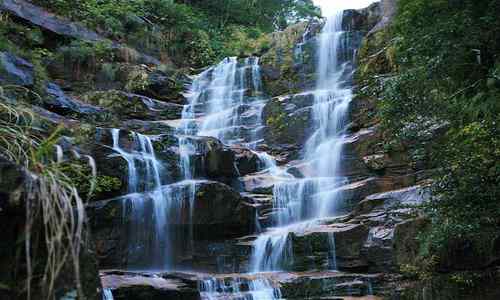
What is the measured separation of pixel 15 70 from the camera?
38.4ft

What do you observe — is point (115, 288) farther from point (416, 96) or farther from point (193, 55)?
point (193, 55)

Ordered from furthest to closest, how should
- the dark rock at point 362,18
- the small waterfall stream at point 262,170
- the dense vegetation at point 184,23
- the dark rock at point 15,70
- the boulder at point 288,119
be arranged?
the dense vegetation at point 184,23
the dark rock at point 362,18
the boulder at point 288,119
the dark rock at point 15,70
the small waterfall stream at point 262,170

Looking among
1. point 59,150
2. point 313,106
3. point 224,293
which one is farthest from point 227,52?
point 59,150

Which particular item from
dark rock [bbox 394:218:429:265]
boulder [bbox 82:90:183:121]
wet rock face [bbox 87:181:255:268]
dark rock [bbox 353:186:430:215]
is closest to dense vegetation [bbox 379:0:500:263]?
dark rock [bbox 394:218:429:265]

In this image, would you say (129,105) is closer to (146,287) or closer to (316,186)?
(316,186)

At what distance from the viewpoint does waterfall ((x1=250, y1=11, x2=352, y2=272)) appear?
932 centimetres

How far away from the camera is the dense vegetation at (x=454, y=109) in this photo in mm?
5789

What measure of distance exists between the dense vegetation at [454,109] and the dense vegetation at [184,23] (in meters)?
13.7

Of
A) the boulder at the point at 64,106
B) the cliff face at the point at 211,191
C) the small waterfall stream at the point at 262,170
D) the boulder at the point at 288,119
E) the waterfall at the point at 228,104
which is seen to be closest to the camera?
the cliff face at the point at 211,191

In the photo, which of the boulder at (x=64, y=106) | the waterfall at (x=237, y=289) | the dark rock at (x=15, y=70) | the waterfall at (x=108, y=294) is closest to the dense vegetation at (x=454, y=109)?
the waterfall at (x=237, y=289)

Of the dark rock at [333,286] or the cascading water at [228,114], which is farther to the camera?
the cascading water at [228,114]

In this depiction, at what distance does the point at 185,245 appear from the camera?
968 centimetres

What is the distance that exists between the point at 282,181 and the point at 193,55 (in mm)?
11894

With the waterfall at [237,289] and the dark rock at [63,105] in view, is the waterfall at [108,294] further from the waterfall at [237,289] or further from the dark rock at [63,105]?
the dark rock at [63,105]
